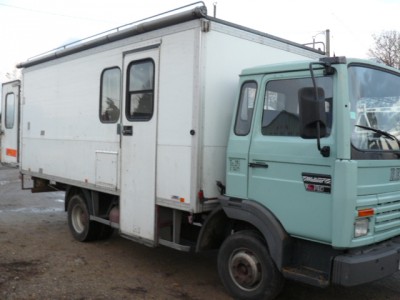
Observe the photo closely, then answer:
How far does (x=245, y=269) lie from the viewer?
15.3ft

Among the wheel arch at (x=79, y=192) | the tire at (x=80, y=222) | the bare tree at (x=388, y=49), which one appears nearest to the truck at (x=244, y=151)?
the wheel arch at (x=79, y=192)

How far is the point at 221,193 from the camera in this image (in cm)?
499

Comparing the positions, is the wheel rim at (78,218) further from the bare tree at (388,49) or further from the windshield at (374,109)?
the bare tree at (388,49)

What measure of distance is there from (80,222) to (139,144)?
8.37ft

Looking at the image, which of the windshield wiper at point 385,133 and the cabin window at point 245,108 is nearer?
the windshield wiper at point 385,133

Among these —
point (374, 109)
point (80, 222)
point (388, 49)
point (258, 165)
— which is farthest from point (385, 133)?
point (388, 49)

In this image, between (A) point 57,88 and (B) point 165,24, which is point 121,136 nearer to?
(B) point 165,24

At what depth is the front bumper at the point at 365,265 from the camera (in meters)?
3.81

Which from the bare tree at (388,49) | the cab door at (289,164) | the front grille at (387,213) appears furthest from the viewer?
the bare tree at (388,49)

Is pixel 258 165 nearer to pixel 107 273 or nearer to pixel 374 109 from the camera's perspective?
pixel 374 109

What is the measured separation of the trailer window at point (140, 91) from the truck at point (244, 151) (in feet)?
0.07

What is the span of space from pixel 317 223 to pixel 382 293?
6.01ft

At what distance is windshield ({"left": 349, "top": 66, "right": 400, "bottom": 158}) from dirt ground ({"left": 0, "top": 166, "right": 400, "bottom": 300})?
1942 millimetres

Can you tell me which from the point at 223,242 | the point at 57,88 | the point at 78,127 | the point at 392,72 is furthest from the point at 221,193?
the point at 57,88
